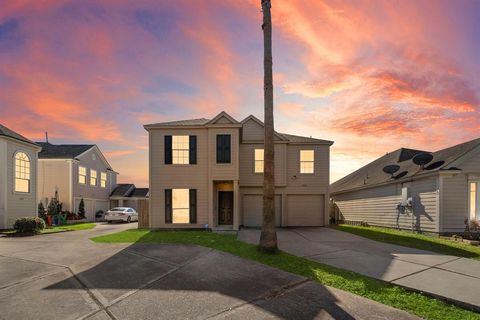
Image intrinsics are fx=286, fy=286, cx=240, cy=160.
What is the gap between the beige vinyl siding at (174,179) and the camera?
16.0 meters

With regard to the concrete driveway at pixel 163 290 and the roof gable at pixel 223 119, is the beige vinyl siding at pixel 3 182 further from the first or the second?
the roof gable at pixel 223 119

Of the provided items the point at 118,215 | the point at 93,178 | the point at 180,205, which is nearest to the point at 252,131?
the point at 180,205

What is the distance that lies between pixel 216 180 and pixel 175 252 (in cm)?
654

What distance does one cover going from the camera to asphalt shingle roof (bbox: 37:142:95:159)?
27.1 m

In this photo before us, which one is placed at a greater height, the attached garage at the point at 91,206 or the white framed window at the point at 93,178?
the white framed window at the point at 93,178

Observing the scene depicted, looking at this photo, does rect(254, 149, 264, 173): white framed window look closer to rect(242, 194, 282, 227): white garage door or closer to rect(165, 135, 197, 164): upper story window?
rect(242, 194, 282, 227): white garage door

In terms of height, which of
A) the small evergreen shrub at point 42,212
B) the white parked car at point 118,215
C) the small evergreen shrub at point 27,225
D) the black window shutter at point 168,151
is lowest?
the white parked car at point 118,215

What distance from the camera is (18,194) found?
18.7m

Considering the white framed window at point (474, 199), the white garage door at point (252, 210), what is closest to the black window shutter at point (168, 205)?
the white garage door at point (252, 210)

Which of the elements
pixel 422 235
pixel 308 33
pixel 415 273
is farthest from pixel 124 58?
pixel 422 235

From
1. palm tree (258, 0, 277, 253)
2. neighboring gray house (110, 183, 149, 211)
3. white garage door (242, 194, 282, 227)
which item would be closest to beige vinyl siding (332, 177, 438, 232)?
white garage door (242, 194, 282, 227)

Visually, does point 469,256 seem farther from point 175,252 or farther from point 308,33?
point 308,33

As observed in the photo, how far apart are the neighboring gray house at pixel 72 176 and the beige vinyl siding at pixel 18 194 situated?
261 inches

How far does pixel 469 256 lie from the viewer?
9766mm
